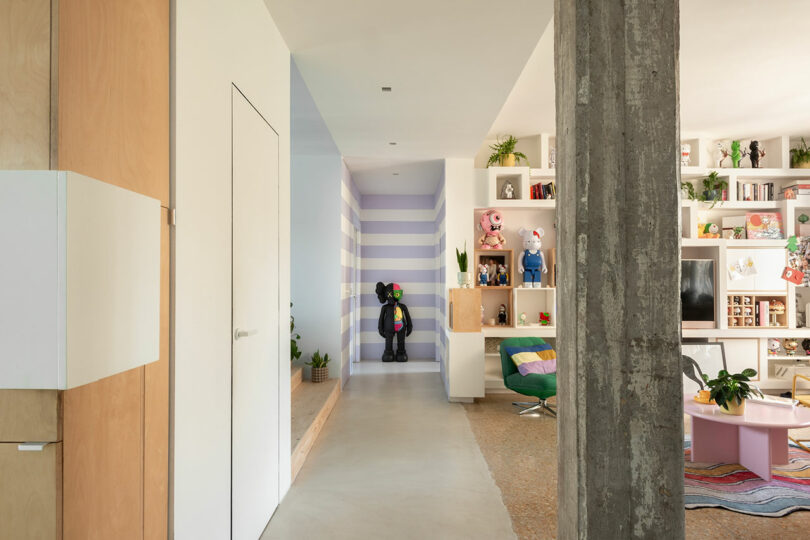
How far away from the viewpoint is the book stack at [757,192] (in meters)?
5.63

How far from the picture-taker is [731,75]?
3893mm

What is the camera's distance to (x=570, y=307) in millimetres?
1152

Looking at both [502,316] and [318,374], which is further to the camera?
[502,316]

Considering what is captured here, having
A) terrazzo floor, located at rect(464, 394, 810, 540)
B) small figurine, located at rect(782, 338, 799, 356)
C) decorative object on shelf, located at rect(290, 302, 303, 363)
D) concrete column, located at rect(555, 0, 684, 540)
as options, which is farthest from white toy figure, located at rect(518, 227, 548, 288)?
concrete column, located at rect(555, 0, 684, 540)

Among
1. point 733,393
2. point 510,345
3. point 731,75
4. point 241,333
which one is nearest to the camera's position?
point 241,333

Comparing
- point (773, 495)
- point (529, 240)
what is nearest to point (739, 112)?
point (529, 240)

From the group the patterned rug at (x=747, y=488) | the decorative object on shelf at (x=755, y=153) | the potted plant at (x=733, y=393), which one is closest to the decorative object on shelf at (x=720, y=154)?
the decorative object on shelf at (x=755, y=153)

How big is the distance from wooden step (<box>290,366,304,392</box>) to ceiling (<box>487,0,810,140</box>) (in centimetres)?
351

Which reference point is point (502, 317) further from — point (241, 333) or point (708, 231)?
point (241, 333)

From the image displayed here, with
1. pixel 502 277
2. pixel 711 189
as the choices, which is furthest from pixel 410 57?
pixel 711 189

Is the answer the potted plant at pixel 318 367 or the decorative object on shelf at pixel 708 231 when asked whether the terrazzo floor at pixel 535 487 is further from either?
the decorative object on shelf at pixel 708 231

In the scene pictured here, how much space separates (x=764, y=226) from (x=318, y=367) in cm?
556

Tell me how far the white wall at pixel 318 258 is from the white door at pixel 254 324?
2.63 metres

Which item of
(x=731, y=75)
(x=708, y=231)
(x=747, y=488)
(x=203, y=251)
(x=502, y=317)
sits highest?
(x=731, y=75)
